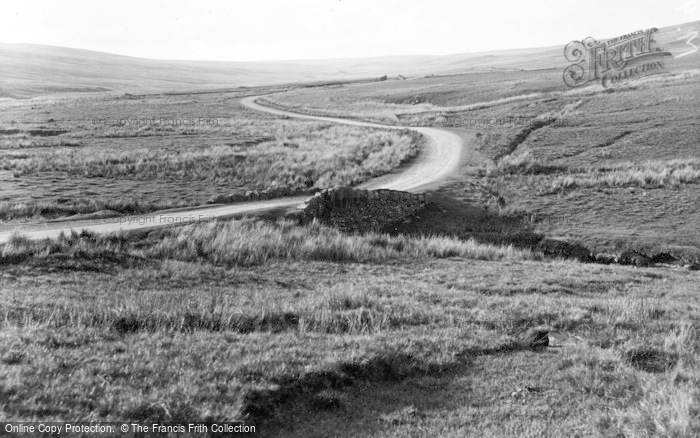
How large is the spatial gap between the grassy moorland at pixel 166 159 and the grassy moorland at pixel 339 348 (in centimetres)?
1126

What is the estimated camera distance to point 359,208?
Answer: 1005 inches

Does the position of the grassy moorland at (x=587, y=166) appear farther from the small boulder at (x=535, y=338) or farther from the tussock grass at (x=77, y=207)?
the small boulder at (x=535, y=338)

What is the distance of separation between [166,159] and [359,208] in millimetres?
17508

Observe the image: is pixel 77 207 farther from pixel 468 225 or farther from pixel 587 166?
pixel 587 166

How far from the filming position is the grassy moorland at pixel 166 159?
Answer: 26609 millimetres

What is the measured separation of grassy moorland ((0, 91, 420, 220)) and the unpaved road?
1504 mm

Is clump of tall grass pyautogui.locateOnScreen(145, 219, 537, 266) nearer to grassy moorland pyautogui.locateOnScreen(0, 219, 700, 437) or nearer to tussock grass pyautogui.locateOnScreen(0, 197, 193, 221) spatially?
grassy moorland pyautogui.locateOnScreen(0, 219, 700, 437)

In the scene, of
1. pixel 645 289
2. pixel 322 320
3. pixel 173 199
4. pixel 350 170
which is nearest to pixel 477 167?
pixel 350 170

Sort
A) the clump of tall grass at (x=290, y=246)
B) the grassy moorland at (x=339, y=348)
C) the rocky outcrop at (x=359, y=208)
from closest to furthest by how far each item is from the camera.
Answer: the grassy moorland at (x=339, y=348) → the clump of tall grass at (x=290, y=246) → the rocky outcrop at (x=359, y=208)

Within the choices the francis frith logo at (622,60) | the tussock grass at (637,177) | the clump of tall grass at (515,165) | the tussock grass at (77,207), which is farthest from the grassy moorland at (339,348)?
the francis frith logo at (622,60)

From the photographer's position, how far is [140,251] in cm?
1647

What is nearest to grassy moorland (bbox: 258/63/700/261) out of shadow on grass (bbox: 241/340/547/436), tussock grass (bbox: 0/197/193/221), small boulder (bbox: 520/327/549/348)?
tussock grass (bbox: 0/197/193/221)

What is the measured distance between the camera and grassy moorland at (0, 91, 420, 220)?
26609mm

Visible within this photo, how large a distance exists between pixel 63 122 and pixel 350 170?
41914mm
